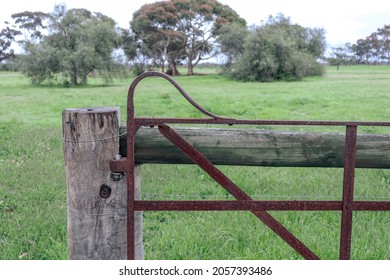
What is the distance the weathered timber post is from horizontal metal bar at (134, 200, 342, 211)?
0.81 feet

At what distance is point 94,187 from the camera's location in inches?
94.8

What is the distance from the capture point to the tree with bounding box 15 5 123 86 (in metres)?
29.4

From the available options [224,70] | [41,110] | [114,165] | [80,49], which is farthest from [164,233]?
[224,70]

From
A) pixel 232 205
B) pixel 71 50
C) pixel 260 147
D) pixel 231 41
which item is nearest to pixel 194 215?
pixel 260 147

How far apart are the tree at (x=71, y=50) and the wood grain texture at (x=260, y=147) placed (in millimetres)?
27422

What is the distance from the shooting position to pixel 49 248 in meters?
3.69

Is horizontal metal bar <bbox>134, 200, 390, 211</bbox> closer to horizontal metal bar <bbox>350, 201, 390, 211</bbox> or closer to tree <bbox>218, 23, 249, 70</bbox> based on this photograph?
horizontal metal bar <bbox>350, 201, 390, 211</bbox>

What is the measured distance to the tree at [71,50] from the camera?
1156 inches

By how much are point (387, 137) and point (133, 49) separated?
4457 centimetres

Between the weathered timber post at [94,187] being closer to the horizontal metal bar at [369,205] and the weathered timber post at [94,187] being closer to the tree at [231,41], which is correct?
the horizontal metal bar at [369,205]

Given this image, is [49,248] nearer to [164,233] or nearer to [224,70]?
[164,233]

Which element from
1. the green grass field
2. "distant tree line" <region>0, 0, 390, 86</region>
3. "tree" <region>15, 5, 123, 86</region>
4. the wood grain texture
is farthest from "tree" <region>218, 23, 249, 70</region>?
the wood grain texture

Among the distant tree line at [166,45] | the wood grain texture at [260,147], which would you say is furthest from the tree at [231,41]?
the wood grain texture at [260,147]

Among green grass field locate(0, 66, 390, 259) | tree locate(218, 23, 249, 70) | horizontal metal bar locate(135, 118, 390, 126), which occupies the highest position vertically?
tree locate(218, 23, 249, 70)
